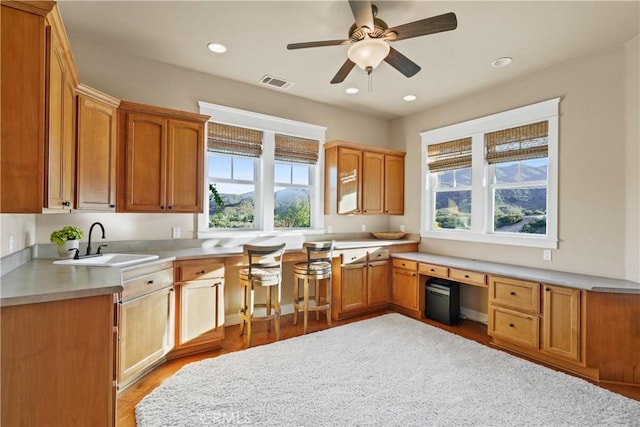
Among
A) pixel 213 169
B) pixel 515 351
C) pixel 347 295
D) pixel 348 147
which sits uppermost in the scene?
pixel 348 147

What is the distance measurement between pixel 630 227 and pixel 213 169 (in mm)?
4393

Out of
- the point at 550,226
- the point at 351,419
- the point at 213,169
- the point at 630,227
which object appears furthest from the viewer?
the point at 213,169

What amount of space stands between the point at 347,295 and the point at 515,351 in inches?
77.1

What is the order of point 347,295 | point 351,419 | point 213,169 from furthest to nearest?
point 347,295, point 213,169, point 351,419

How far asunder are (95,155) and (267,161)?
1983mm

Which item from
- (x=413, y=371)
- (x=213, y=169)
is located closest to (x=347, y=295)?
(x=413, y=371)

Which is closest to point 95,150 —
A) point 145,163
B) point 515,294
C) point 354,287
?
point 145,163

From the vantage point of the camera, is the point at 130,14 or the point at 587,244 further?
the point at 587,244

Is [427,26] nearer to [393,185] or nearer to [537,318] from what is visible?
[537,318]

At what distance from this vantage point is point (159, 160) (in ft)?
10.3

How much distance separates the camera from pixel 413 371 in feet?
9.09

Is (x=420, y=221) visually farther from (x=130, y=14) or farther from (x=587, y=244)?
(x=130, y=14)

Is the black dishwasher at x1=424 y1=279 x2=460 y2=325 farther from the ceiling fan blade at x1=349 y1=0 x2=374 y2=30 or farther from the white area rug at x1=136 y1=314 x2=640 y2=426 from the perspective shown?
the ceiling fan blade at x1=349 y1=0 x2=374 y2=30

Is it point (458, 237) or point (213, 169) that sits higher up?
point (213, 169)
